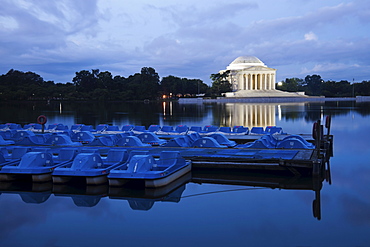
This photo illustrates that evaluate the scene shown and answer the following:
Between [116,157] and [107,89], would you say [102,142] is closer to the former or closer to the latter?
[116,157]

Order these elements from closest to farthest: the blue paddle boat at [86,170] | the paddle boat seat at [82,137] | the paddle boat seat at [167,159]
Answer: the blue paddle boat at [86,170] < the paddle boat seat at [167,159] < the paddle boat seat at [82,137]

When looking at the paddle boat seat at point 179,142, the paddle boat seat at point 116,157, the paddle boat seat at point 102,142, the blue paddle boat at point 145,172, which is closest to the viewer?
the blue paddle boat at point 145,172

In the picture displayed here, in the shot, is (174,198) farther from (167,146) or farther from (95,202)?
(167,146)

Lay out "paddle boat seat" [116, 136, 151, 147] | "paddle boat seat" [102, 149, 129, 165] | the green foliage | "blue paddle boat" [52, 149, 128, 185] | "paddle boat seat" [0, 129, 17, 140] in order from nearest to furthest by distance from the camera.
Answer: "blue paddle boat" [52, 149, 128, 185] < "paddle boat seat" [102, 149, 129, 165] < "paddle boat seat" [116, 136, 151, 147] < "paddle boat seat" [0, 129, 17, 140] < the green foliage

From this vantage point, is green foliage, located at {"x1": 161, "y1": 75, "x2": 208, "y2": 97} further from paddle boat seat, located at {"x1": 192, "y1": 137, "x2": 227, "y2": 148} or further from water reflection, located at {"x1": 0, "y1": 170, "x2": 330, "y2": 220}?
water reflection, located at {"x1": 0, "y1": 170, "x2": 330, "y2": 220}

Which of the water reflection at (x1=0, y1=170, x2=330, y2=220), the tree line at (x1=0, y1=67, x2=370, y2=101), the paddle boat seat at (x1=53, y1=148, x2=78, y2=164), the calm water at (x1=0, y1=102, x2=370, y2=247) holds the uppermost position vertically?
the tree line at (x1=0, y1=67, x2=370, y2=101)

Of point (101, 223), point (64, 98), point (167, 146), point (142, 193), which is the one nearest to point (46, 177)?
point (142, 193)

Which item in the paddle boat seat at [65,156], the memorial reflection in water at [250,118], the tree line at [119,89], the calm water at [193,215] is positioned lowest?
the calm water at [193,215]

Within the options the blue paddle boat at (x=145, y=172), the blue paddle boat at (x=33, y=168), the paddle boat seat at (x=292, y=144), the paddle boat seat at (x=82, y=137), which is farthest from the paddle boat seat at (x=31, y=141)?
the paddle boat seat at (x=292, y=144)

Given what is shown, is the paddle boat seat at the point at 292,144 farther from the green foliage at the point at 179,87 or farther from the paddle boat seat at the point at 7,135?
the green foliage at the point at 179,87

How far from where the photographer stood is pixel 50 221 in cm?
1709

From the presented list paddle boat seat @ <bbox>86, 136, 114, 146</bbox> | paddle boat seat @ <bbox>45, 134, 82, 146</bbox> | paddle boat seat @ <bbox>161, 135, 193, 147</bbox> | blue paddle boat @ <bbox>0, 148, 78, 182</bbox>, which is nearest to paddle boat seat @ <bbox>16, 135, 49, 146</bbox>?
paddle boat seat @ <bbox>45, 134, 82, 146</bbox>

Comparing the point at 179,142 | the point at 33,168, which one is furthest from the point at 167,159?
the point at 33,168

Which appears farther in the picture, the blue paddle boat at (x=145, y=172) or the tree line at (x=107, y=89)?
the tree line at (x=107, y=89)
